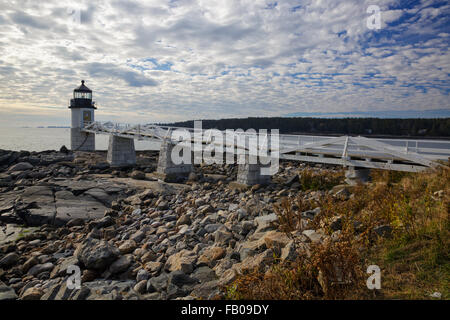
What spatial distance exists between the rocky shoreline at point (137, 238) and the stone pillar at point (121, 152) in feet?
28.7

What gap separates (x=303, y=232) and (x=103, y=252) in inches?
165

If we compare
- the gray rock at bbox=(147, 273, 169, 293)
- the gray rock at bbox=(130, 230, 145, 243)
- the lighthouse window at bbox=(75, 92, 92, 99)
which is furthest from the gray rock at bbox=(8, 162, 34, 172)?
the gray rock at bbox=(147, 273, 169, 293)

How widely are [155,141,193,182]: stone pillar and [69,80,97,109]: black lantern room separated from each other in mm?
21107

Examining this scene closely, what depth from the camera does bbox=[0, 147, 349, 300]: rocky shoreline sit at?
477 centimetres

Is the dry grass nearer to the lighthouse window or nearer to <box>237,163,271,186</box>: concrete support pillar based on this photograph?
<box>237,163,271,186</box>: concrete support pillar

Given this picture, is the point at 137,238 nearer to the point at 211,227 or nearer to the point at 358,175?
the point at 211,227

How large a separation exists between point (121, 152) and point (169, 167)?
889 centimetres

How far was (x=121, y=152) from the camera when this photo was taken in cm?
2475

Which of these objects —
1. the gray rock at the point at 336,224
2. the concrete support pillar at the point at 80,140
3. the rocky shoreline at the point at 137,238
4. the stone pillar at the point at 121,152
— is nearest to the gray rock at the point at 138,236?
the rocky shoreline at the point at 137,238

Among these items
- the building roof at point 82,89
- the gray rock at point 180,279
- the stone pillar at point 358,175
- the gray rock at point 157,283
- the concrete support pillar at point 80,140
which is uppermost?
the building roof at point 82,89

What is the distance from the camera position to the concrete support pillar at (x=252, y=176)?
12.9 m

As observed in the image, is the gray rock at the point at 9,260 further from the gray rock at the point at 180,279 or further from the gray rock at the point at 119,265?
the gray rock at the point at 180,279

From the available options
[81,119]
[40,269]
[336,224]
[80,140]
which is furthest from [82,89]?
[336,224]

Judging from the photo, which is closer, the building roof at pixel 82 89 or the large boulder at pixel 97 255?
the large boulder at pixel 97 255
